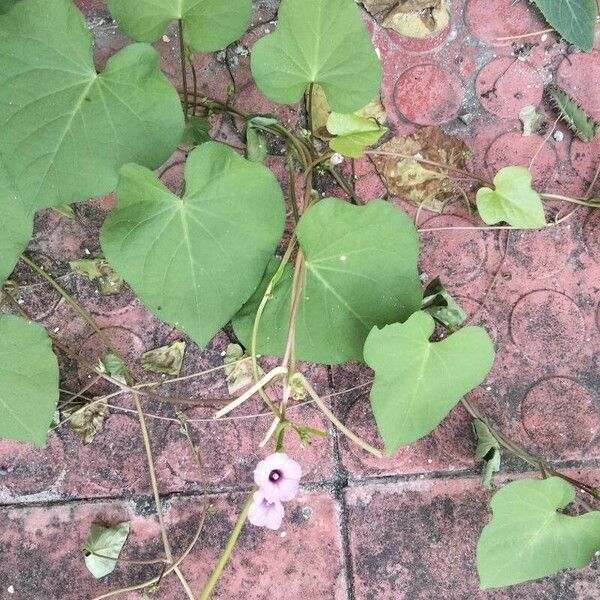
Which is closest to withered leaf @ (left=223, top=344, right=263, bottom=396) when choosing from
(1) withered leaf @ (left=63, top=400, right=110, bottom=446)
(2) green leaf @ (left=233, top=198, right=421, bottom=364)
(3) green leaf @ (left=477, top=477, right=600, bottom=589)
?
(2) green leaf @ (left=233, top=198, right=421, bottom=364)

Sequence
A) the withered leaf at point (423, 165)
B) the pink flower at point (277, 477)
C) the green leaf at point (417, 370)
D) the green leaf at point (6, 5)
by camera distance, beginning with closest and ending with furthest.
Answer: the pink flower at point (277, 477) → the green leaf at point (417, 370) → the green leaf at point (6, 5) → the withered leaf at point (423, 165)

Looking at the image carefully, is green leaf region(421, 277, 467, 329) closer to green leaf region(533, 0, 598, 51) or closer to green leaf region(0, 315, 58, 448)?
green leaf region(533, 0, 598, 51)

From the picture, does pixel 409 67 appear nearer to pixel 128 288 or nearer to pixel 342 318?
pixel 342 318

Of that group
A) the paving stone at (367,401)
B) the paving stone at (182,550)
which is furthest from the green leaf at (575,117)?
the paving stone at (182,550)

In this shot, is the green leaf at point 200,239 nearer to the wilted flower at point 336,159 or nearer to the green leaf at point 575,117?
the wilted flower at point 336,159

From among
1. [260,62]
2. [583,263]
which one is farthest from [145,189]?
[583,263]

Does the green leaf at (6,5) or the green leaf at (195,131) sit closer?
the green leaf at (6,5)
